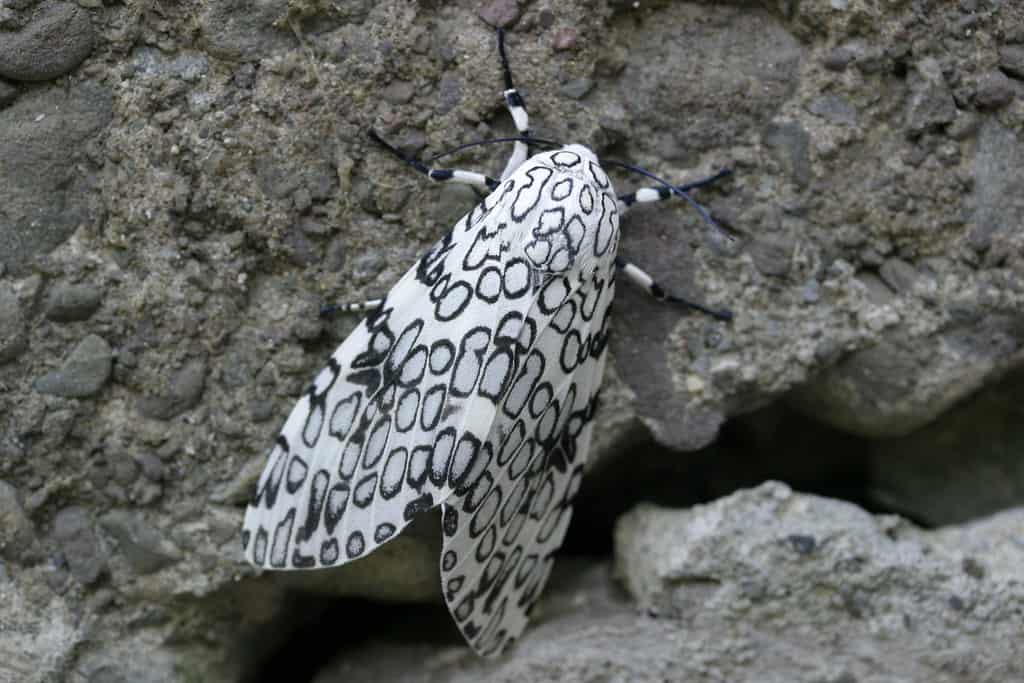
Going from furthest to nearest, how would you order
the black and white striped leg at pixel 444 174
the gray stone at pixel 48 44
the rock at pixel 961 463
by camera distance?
the rock at pixel 961 463
the black and white striped leg at pixel 444 174
the gray stone at pixel 48 44

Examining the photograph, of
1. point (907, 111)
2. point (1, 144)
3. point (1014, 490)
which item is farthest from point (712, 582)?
point (1, 144)

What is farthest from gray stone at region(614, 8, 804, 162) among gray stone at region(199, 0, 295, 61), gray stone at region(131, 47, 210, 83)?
gray stone at region(131, 47, 210, 83)

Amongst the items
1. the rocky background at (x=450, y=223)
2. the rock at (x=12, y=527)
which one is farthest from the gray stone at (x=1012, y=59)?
the rock at (x=12, y=527)

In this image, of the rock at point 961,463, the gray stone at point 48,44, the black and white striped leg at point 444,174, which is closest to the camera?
the gray stone at point 48,44

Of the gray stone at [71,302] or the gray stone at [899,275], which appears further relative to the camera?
the gray stone at [899,275]

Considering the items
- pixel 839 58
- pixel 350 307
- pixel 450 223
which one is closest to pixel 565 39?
pixel 450 223

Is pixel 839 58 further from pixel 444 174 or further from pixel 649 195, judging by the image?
pixel 444 174

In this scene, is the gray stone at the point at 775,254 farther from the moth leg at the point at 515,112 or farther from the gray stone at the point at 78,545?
the gray stone at the point at 78,545

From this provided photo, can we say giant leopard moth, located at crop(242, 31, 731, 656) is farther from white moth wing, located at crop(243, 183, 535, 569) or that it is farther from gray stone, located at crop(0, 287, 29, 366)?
gray stone, located at crop(0, 287, 29, 366)
